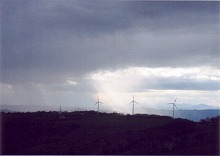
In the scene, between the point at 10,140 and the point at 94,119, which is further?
the point at 94,119

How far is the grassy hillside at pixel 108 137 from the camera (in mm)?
20997

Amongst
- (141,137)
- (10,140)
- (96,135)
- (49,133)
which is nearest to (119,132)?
(96,135)

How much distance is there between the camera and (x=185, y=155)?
1747cm

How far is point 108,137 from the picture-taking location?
25.6 meters

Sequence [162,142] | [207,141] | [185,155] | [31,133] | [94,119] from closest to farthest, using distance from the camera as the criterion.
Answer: [185,155] → [207,141] → [162,142] → [31,133] → [94,119]

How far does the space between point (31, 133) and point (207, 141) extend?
49.1 ft

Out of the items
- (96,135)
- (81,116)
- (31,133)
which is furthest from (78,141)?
(81,116)

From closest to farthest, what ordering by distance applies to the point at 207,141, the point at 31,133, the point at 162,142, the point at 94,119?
the point at 207,141 < the point at 162,142 < the point at 31,133 < the point at 94,119

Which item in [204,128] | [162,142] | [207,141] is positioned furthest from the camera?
[204,128]

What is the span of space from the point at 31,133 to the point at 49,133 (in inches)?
57.9

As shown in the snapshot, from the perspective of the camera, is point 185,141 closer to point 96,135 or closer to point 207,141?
point 207,141

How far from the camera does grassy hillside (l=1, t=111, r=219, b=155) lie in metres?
21.0

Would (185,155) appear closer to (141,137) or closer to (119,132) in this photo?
(141,137)

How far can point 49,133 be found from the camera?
29.7 m
